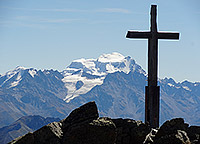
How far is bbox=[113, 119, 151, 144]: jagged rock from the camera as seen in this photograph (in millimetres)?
14070

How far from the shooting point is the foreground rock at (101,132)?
511 inches

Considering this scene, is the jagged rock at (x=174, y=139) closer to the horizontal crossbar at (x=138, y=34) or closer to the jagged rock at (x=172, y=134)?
the jagged rock at (x=172, y=134)

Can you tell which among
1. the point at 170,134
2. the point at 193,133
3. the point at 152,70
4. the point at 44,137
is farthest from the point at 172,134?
the point at 152,70

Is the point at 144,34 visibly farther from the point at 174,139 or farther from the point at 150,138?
the point at 174,139

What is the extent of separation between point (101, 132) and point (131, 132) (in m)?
1.75

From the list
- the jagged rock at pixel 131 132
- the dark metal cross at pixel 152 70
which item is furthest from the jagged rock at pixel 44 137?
the dark metal cross at pixel 152 70

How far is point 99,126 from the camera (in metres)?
13.1

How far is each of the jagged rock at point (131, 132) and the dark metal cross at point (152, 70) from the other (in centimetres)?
259

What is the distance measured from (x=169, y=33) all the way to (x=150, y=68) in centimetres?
213

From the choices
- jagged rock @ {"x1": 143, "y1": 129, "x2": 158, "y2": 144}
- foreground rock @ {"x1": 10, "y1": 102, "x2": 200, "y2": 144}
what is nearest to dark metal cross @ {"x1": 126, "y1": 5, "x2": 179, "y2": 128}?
jagged rock @ {"x1": 143, "y1": 129, "x2": 158, "y2": 144}

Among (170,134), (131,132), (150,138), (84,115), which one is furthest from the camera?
(131,132)

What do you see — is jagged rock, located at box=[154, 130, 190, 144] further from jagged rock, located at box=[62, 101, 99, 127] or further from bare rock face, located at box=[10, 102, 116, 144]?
jagged rock, located at box=[62, 101, 99, 127]

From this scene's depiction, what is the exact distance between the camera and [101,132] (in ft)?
42.6

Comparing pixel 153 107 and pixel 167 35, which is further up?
pixel 167 35
